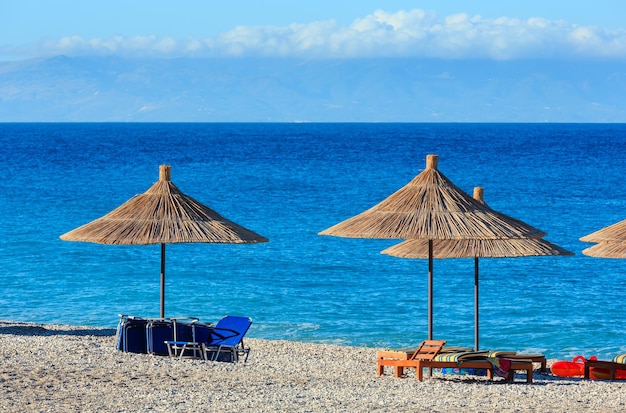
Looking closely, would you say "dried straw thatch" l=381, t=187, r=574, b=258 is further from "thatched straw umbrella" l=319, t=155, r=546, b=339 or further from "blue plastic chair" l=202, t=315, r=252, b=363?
"blue plastic chair" l=202, t=315, r=252, b=363

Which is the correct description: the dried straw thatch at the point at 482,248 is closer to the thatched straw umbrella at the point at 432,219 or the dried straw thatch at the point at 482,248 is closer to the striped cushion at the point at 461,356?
the thatched straw umbrella at the point at 432,219

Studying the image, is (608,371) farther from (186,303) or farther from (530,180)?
(530,180)

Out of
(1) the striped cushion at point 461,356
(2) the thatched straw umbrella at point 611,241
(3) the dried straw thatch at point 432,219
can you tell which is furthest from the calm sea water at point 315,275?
(1) the striped cushion at point 461,356

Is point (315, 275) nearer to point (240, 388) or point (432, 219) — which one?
point (432, 219)

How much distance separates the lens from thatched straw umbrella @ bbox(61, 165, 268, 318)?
10.9m

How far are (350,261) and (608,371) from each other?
38.5 feet

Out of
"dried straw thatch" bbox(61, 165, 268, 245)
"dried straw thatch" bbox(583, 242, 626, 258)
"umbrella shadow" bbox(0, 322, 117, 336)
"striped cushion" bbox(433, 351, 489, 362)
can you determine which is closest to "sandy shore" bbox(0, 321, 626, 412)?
"striped cushion" bbox(433, 351, 489, 362)

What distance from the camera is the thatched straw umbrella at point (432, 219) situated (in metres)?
10.3

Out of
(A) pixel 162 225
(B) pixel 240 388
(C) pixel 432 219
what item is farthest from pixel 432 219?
(A) pixel 162 225

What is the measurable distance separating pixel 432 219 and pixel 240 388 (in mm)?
2741

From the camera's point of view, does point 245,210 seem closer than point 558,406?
No

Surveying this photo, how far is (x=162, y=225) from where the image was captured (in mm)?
11078

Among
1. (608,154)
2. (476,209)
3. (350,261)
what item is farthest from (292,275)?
(608,154)

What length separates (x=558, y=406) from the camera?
880cm
